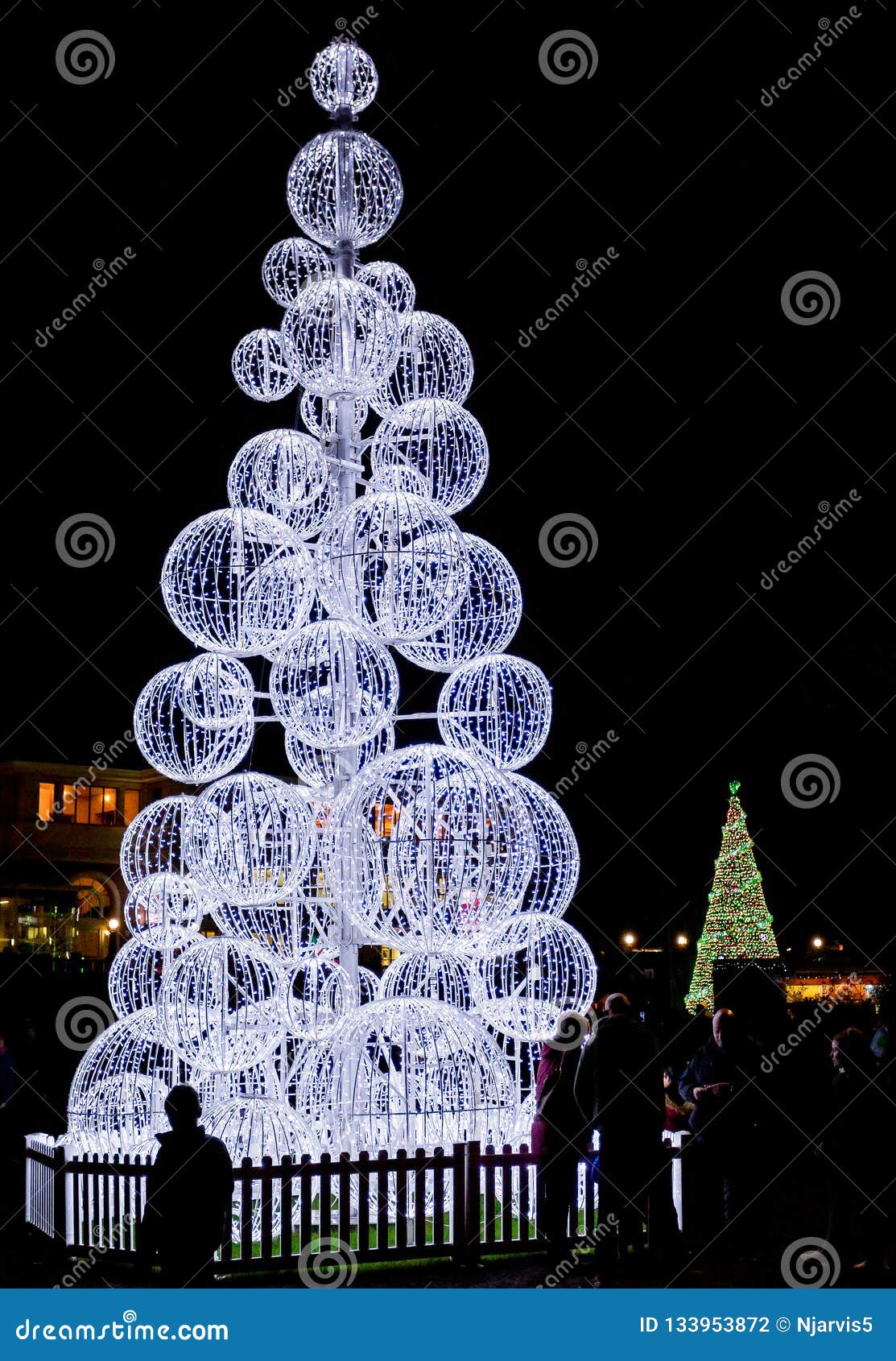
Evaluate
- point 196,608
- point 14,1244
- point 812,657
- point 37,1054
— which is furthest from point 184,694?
point 812,657

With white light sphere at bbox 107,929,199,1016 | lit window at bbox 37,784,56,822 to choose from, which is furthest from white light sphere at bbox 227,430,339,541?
lit window at bbox 37,784,56,822

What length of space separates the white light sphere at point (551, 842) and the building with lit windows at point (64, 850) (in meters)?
35.4

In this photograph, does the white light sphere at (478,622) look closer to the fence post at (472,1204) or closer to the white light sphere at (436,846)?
the white light sphere at (436,846)

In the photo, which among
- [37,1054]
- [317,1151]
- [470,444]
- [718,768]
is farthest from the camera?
[718,768]

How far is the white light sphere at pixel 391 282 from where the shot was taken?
11102 millimetres

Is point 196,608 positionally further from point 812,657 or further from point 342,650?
point 812,657

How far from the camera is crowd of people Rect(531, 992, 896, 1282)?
822cm

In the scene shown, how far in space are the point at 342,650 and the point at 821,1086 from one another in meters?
4.58

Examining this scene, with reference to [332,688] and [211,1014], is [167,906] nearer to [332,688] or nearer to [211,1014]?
[211,1014]

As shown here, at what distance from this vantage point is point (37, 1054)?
16.5 m

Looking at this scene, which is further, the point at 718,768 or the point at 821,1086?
the point at 718,768

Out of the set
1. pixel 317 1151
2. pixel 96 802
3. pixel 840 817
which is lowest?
pixel 96 802

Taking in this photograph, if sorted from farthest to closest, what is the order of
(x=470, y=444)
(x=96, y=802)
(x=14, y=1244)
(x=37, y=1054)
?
(x=96, y=802)
(x=37, y=1054)
(x=470, y=444)
(x=14, y=1244)

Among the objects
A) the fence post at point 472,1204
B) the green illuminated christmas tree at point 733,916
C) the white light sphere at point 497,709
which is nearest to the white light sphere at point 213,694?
the white light sphere at point 497,709
